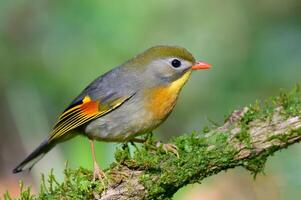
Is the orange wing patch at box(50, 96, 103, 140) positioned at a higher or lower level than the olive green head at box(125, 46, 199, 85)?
lower

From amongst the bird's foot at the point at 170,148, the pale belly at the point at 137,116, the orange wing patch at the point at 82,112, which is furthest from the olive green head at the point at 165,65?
the bird's foot at the point at 170,148

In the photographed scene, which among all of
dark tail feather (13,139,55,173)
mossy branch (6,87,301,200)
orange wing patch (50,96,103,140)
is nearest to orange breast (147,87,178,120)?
orange wing patch (50,96,103,140)

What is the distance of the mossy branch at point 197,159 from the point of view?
4387 mm

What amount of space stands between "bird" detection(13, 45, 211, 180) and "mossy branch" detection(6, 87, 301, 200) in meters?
0.58

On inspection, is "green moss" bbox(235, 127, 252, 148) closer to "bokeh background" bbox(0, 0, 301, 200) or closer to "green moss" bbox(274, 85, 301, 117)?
"green moss" bbox(274, 85, 301, 117)

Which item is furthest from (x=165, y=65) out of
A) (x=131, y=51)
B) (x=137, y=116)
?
(x=131, y=51)

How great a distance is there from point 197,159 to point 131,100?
97cm

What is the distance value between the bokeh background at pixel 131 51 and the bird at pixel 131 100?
2.51m

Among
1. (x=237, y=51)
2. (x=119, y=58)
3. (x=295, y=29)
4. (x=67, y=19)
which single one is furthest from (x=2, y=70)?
(x=295, y=29)

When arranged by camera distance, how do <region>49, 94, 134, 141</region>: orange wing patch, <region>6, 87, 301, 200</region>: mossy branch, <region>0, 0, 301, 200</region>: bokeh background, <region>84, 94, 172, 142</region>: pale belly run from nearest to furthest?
<region>6, 87, 301, 200</region>: mossy branch, <region>84, 94, 172, 142</region>: pale belly, <region>49, 94, 134, 141</region>: orange wing patch, <region>0, 0, 301, 200</region>: bokeh background

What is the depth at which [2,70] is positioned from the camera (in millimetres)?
8812

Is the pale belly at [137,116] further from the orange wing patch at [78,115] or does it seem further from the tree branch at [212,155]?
the tree branch at [212,155]

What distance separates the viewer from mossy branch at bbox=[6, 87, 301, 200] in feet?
14.4

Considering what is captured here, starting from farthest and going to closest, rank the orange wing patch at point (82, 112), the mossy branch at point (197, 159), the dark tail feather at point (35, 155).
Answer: the dark tail feather at point (35, 155)
the orange wing patch at point (82, 112)
the mossy branch at point (197, 159)
